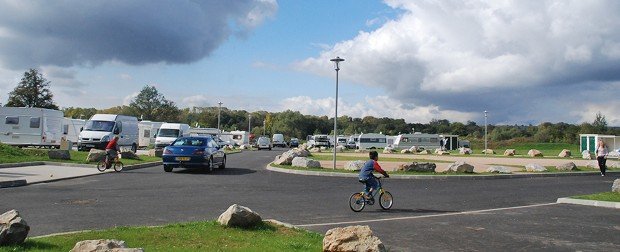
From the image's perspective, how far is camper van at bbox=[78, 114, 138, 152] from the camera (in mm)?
34906

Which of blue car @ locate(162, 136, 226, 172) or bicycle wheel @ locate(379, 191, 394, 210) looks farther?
blue car @ locate(162, 136, 226, 172)

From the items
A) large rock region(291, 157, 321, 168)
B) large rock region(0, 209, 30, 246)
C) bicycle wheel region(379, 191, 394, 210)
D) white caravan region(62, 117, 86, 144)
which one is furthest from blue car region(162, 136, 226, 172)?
white caravan region(62, 117, 86, 144)

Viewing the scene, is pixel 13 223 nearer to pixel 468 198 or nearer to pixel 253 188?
pixel 253 188

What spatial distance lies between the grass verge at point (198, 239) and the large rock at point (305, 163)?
16.2 meters

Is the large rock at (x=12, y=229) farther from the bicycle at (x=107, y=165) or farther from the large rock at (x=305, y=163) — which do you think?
the large rock at (x=305, y=163)

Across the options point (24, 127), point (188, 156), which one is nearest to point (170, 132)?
point (24, 127)

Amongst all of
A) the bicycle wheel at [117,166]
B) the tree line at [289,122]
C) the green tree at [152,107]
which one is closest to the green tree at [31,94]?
the tree line at [289,122]

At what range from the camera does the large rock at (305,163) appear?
81.5 feet

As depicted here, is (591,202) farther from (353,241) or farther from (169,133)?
(169,133)

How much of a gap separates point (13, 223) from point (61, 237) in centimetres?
87

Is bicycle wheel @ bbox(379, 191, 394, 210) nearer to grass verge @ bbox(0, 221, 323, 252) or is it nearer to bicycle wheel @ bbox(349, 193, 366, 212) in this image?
bicycle wheel @ bbox(349, 193, 366, 212)

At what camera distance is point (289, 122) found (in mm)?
142500

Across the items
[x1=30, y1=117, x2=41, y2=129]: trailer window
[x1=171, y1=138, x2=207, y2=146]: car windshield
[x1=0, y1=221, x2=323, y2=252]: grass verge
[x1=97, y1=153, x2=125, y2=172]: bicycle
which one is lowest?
[x1=0, y1=221, x2=323, y2=252]: grass verge

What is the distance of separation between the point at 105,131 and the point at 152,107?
8813 cm
